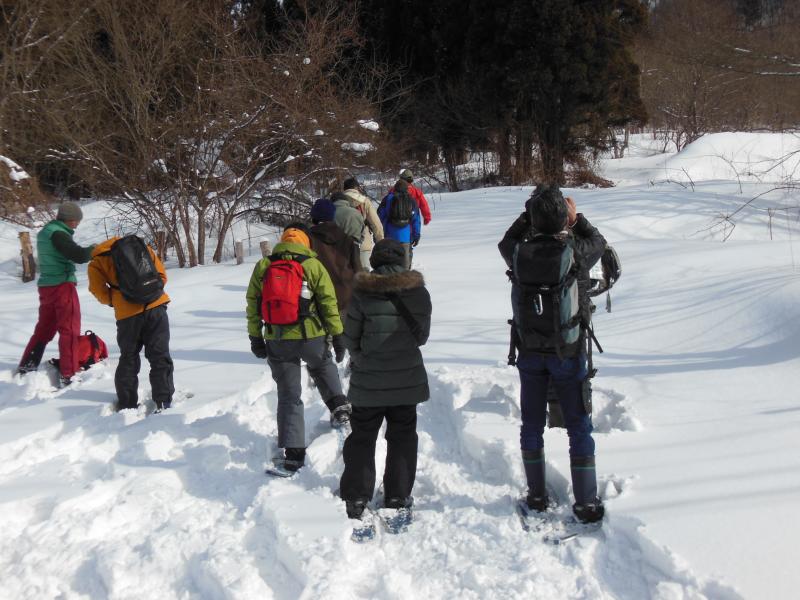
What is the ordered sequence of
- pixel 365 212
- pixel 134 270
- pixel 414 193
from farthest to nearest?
pixel 414 193, pixel 365 212, pixel 134 270

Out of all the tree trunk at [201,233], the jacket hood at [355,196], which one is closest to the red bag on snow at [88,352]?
the jacket hood at [355,196]

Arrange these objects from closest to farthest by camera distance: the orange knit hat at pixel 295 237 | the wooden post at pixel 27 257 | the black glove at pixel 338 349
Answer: the orange knit hat at pixel 295 237 < the black glove at pixel 338 349 < the wooden post at pixel 27 257

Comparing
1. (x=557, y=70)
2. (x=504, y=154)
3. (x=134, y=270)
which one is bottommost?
(x=134, y=270)

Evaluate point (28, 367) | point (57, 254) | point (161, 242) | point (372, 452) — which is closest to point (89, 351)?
point (28, 367)

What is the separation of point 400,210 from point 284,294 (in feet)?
13.3

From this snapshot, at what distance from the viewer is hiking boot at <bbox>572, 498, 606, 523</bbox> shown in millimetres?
3164

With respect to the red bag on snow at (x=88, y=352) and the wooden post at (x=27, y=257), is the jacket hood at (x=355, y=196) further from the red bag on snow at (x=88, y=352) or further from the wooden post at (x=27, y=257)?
the wooden post at (x=27, y=257)

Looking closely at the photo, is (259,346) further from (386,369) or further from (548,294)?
(548,294)

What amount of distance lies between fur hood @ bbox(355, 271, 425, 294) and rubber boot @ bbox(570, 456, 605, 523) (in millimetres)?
1191

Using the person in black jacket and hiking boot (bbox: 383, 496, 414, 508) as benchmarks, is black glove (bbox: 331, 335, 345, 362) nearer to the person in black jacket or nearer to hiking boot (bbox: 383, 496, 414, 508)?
hiking boot (bbox: 383, 496, 414, 508)

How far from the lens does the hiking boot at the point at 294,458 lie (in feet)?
13.2

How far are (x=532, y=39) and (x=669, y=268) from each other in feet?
49.4

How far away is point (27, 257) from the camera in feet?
49.5

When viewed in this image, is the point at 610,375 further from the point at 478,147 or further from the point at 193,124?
the point at 478,147
